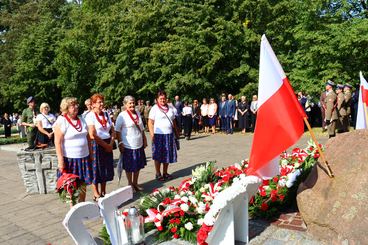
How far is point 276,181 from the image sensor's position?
18.0ft

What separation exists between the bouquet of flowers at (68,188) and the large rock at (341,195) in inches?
122

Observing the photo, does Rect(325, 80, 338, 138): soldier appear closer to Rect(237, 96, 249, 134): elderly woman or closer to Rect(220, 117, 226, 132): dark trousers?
Rect(237, 96, 249, 134): elderly woman

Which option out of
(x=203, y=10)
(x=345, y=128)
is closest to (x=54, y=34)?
(x=203, y=10)

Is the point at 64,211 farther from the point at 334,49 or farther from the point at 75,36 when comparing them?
the point at 75,36

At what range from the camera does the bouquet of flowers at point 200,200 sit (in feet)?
13.9

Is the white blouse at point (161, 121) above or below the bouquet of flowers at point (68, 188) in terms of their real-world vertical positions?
above

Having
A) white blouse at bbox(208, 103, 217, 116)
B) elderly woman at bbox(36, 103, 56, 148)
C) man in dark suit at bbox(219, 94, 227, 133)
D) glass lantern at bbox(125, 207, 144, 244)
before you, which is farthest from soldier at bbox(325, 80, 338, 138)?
glass lantern at bbox(125, 207, 144, 244)

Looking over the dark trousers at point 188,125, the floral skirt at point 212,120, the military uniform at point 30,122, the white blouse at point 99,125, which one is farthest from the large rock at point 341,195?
the floral skirt at point 212,120

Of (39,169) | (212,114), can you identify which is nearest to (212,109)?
(212,114)

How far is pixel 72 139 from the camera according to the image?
558 centimetres

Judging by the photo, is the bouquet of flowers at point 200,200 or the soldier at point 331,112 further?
the soldier at point 331,112

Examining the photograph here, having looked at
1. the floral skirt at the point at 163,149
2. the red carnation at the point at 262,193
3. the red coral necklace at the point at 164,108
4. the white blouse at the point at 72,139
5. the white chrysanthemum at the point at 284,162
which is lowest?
the red carnation at the point at 262,193

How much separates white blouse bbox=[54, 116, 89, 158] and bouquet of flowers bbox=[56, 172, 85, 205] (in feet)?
1.46

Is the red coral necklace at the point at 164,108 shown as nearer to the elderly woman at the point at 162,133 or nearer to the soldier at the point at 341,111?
the elderly woman at the point at 162,133
